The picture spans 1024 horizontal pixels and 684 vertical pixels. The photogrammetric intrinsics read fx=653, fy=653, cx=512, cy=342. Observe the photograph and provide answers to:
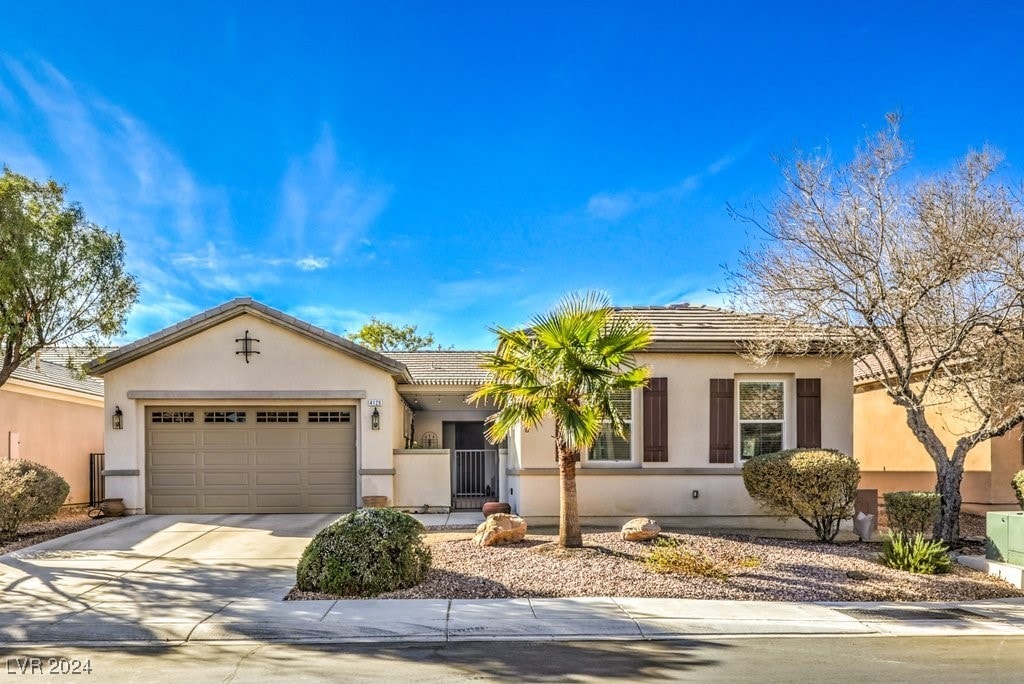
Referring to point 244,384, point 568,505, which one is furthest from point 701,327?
point 244,384

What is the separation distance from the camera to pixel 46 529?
12.1 meters

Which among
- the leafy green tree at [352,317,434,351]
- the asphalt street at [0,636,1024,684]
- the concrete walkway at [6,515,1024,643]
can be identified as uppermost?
the leafy green tree at [352,317,434,351]

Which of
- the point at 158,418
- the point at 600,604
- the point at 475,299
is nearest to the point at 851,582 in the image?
the point at 600,604

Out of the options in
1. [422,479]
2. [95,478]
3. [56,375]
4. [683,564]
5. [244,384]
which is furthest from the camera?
[95,478]

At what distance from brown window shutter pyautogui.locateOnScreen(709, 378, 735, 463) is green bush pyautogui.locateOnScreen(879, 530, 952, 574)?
11.4ft

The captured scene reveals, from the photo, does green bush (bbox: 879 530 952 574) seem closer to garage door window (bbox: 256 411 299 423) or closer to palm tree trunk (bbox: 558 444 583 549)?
palm tree trunk (bbox: 558 444 583 549)

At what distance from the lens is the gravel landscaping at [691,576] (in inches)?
311

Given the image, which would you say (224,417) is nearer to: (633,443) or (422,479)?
(422,479)

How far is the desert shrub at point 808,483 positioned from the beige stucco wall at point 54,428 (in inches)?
593

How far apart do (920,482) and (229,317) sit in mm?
16573

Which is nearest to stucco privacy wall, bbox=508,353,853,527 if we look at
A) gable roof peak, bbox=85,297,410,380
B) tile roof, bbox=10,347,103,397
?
gable roof peak, bbox=85,297,410,380

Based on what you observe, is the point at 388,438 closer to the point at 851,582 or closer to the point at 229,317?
the point at 229,317

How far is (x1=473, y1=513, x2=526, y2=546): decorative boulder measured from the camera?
9938mm

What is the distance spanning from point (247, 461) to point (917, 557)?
12411mm
